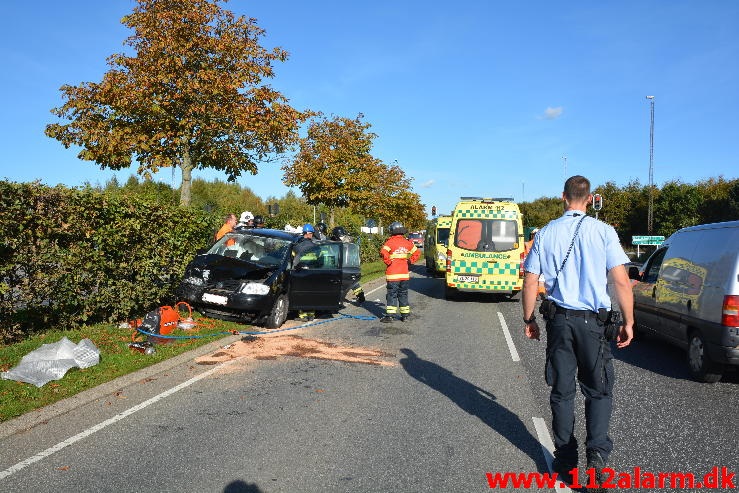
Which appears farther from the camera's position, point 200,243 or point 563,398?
point 200,243

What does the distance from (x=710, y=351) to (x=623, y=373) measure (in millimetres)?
1142

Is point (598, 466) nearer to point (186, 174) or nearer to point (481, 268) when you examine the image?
point (481, 268)

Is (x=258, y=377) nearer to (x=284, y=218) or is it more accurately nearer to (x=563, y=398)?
(x=563, y=398)

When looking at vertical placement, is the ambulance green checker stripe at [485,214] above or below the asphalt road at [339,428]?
above

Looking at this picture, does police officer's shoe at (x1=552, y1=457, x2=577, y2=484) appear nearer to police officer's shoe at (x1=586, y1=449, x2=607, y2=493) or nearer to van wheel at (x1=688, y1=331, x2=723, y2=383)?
police officer's shoe at (x1=586, y1=449, x2=607, y2=493)

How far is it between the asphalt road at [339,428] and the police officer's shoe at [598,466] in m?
0.50

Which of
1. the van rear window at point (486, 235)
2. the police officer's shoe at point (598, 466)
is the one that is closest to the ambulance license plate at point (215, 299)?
the police officer's shoe at point (598, 466)

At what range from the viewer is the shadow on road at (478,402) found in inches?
184

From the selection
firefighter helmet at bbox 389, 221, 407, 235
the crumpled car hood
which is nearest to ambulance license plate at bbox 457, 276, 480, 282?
firefighter helmet at bbox 389, 221, 407, 235

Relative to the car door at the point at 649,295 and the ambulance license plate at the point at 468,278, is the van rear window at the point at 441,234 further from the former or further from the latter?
the car door at the point at 649,295

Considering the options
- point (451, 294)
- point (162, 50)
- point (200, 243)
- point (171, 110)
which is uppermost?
point (162, 50)

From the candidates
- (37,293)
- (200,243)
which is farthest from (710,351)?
(200,243)

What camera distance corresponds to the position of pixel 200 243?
11.8 m

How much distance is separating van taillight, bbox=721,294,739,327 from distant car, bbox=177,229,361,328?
6.47 metres
